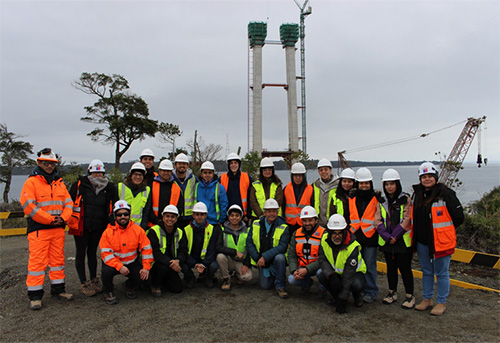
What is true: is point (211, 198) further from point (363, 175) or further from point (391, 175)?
point (391, 175)

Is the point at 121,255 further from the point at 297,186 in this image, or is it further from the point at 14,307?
the point at 297,186

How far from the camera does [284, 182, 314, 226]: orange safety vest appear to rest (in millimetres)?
5344

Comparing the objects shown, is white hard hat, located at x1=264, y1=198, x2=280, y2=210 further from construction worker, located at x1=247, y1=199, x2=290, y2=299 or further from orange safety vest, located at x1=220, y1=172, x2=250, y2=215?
orange safety vest, located at x1=220, y1=172, x2=250, y2=215

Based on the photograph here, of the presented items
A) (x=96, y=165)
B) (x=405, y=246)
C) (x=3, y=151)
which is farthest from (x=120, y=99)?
(x=405, y=246)

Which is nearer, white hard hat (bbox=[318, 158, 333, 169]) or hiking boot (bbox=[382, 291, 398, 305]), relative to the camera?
hiking boot (bbox=[382, 291, 398, 305])

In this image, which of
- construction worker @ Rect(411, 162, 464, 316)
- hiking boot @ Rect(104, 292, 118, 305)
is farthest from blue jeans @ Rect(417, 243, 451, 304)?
hiking boot @ Rect(104, 292, 118, 305)

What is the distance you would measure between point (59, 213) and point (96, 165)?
2.76ft

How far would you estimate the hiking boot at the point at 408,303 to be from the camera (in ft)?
14.4

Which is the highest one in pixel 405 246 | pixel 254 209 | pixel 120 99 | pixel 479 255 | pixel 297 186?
pixel 120 99

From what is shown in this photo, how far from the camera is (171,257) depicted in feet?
16.6

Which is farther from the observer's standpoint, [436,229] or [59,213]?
[59,213]

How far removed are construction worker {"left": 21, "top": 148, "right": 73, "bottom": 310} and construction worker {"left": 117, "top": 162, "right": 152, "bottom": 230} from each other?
77cm

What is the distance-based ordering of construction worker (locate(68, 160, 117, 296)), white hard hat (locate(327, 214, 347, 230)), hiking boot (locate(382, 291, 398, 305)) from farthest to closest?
construction worker (locate(68, 160, 117, 296)) < hiking boot (locate(382, 291, 398, 305)) < white hard hat (locate(327, 214, 347, 230))

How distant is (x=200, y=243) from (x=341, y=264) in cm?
219
